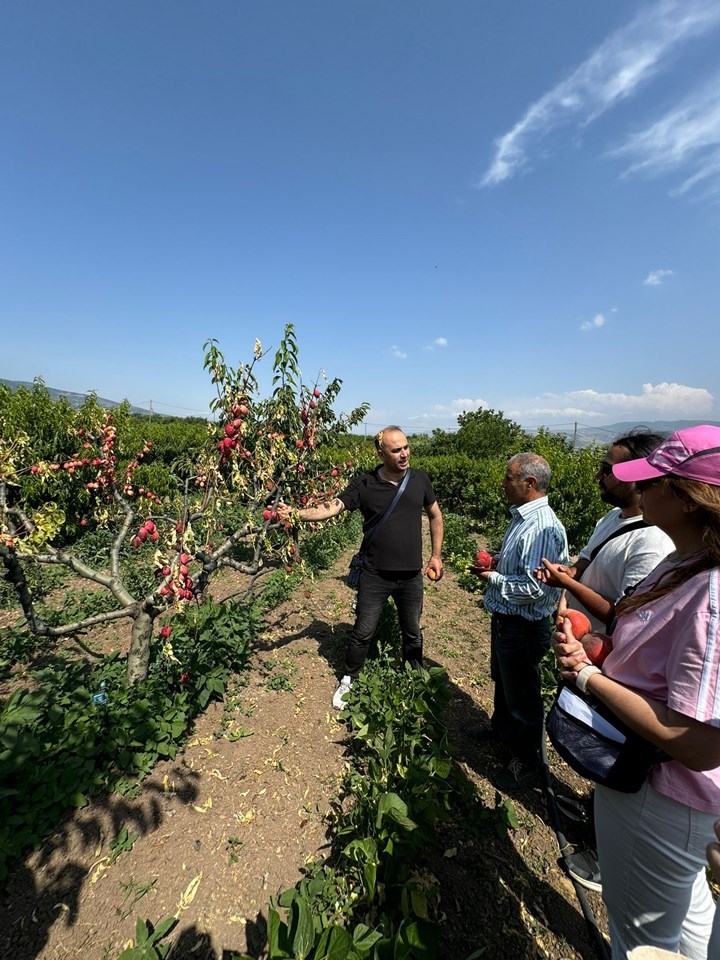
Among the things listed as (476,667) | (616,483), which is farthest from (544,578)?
(476,667)


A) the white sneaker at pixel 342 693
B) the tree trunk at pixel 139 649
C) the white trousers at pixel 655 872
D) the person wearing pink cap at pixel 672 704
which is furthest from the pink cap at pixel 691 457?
the tree trunk at pixel 139 649

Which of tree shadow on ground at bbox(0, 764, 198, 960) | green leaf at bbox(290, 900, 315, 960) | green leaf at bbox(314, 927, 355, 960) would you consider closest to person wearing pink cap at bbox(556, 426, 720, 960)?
green leaf at bbox(314, 927, 355, 960)

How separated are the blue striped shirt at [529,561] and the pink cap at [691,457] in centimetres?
134

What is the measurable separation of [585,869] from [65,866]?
2829 millimetres

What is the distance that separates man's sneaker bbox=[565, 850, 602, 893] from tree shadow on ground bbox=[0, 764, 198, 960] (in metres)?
2.30

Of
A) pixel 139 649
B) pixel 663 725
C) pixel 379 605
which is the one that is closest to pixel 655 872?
pixel 663 725

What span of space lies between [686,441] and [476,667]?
4167 mm

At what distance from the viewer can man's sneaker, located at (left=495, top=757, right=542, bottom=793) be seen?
2.89 m

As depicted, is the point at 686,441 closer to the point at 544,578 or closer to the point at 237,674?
the point at 544,578

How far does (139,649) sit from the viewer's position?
9.82ft

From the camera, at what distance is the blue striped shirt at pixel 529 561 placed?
8.77 feet

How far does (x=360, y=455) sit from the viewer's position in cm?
432

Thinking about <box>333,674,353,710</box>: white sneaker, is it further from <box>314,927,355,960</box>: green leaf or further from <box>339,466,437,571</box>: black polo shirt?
<box>314,927,355,960</box>: green leaf

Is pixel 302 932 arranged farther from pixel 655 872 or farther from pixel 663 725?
pixel 663 725
